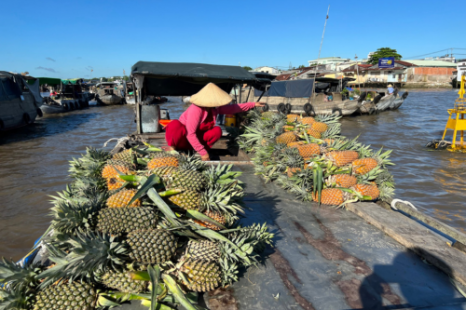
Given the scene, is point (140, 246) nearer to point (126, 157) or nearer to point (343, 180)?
point (126, 157)

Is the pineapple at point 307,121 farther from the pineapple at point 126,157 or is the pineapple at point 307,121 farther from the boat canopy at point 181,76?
the pineapple at point 126,157

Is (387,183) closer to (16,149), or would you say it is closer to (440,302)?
(440,302)

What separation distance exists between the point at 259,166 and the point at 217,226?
106 inches

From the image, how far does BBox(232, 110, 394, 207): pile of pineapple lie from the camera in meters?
3.72

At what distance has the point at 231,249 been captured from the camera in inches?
82.0

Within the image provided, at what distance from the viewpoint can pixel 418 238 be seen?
2.72 metres

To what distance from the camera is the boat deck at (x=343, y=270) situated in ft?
6.37

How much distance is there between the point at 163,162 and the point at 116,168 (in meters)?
0.39

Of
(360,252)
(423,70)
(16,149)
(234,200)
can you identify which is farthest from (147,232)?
(423,70)

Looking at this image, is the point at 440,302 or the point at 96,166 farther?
the point at 96,166

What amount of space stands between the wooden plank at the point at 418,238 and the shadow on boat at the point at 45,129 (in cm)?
1609

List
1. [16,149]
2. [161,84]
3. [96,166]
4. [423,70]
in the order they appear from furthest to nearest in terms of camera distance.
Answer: [423,70], [16,149], [161,84], [96,166]

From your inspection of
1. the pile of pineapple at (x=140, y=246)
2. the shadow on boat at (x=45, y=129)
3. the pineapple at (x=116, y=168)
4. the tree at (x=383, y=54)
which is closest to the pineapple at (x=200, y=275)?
the pile of pineapple at (x=140, y=246)

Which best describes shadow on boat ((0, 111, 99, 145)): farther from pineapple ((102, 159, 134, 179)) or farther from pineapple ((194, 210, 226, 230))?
pineapple ((194, 210, 226, 230))
